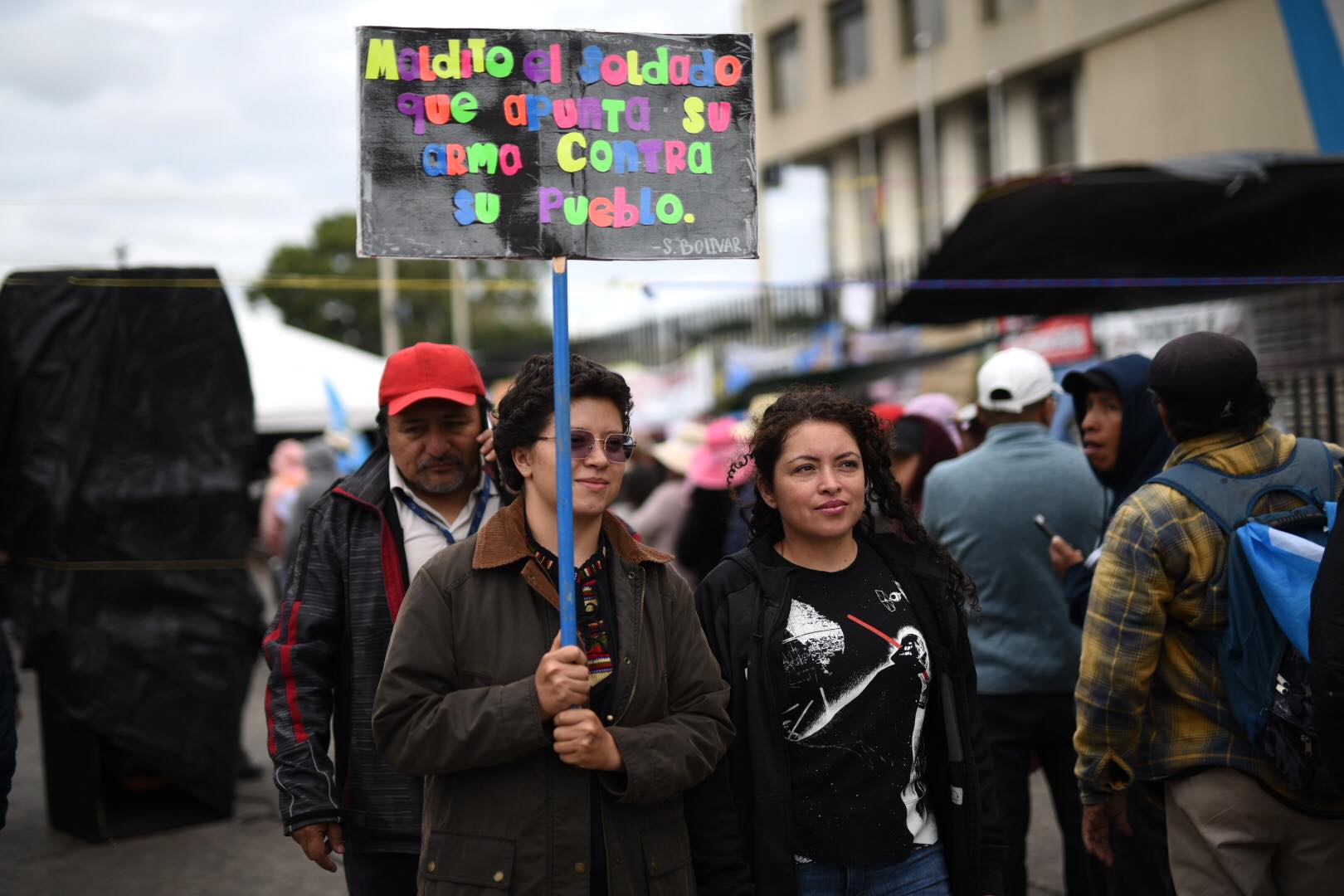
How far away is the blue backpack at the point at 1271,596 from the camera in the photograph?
9.40ft

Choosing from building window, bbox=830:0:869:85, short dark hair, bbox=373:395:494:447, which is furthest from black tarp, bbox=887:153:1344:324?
building window, bbox=830:0:869:85

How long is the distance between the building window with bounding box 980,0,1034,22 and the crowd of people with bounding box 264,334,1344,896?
18099 millimetres

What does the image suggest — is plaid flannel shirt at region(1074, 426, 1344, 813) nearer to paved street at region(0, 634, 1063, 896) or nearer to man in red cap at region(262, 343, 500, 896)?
man in red cap at region(262, 343, 500, 896)

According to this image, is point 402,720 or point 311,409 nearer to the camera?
point 402,720

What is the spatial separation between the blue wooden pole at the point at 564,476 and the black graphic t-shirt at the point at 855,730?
584 mm

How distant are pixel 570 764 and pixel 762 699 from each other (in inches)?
21.0

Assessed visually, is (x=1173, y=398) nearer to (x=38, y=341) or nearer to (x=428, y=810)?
(x=428, y=810)

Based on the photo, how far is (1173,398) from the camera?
3.22 m

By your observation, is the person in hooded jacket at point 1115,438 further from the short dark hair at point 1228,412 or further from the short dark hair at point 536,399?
the short dark hair at point 536,399

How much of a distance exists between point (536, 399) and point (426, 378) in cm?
75

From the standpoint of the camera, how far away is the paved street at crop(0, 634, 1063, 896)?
18.7 ft

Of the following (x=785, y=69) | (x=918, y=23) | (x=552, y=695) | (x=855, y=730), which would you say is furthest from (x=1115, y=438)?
(x=785, y=69)

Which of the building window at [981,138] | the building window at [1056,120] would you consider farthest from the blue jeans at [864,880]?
the building window at [981,138]

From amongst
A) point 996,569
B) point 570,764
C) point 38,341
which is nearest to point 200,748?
point 38,341
